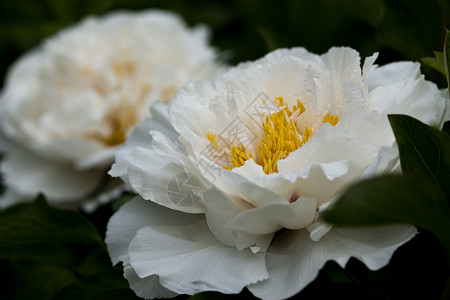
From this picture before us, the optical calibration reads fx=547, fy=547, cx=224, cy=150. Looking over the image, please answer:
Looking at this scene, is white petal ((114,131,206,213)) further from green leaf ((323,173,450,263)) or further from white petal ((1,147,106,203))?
white petal ((1,147,106,203))

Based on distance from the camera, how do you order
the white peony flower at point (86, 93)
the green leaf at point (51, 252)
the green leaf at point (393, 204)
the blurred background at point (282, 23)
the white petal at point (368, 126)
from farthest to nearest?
the white peony flower at point (86, 93) → the blurred background at point (282, 23) → the green leaf at point (51, 252) → the white petal at point (368, 126) → the green leaf at point (393, 204)

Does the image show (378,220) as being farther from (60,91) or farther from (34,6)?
(34,6)

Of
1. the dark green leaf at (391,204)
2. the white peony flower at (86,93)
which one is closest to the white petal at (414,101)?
the dark green leaf at (391,204)

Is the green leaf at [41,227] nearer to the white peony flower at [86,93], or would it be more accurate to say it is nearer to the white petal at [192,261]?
the white petal at [192,261]

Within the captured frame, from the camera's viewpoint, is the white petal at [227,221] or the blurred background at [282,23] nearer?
the white petal at [227,221]

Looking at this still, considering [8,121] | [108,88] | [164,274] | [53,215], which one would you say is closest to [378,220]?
[164,274]

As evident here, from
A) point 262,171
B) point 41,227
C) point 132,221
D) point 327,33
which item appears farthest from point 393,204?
point 327,33

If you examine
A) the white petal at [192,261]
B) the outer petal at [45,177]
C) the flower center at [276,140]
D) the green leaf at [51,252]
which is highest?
the flower center at [276,140]
